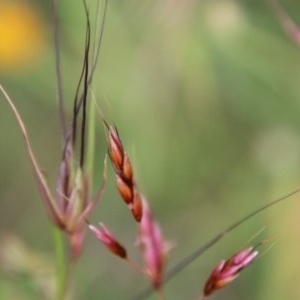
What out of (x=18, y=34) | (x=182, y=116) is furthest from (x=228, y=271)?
(x=18, y=34)

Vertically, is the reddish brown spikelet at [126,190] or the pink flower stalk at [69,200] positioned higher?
the pink flower stalk at [69,200]

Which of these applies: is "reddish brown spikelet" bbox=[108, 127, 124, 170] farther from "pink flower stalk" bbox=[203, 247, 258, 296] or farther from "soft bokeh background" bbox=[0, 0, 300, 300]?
"soft bokeh background" bbox=[0, 0, 300, 300]

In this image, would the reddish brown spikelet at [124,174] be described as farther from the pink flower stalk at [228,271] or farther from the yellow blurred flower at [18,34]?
the yellow blurred flower at [18,34]

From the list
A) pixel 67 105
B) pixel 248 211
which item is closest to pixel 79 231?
pixel 248 211

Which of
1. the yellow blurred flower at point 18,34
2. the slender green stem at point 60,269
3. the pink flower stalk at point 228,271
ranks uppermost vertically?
the yellow blurred flower at point 18,34

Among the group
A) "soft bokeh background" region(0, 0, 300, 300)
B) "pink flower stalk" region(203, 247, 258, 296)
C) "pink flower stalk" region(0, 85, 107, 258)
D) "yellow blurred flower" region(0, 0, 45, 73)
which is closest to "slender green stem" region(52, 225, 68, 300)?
"pink flower stalk" region(0, 85, 107, 258)

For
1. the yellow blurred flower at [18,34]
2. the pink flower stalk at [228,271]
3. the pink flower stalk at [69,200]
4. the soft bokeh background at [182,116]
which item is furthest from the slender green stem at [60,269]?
the yellow blurred flower at [18,34]

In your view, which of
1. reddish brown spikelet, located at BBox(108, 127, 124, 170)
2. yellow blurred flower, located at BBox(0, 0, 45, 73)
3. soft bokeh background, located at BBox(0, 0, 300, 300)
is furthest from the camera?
yellow blurred flower, located at BBox(0, 0, 45, 73)

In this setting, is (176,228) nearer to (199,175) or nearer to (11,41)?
(199,175)
